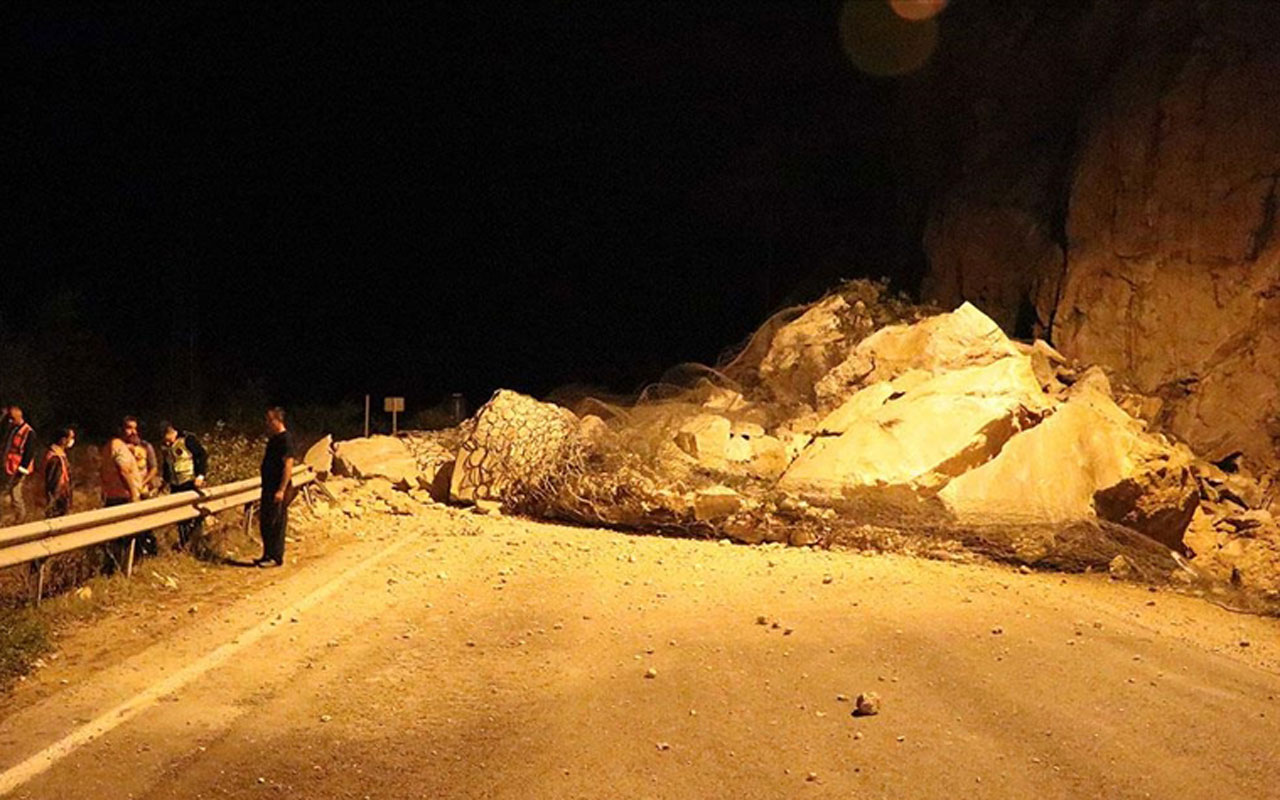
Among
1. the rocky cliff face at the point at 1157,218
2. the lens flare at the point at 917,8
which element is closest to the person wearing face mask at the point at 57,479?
the rocky cliff face at the point at 1157,218

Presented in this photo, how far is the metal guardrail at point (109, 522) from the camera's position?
304 inches

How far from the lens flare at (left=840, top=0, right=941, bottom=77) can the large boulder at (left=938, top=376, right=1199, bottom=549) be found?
1353 cm

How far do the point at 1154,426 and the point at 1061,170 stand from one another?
20.4 ft

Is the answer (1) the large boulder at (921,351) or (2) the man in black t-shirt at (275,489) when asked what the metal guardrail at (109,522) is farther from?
(1) the large boulder at (921,351)

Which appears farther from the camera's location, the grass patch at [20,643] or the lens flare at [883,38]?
the lens flare at [883,38]

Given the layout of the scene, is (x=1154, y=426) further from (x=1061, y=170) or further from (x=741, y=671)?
(x=741, y=671)

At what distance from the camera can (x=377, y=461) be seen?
16.2m

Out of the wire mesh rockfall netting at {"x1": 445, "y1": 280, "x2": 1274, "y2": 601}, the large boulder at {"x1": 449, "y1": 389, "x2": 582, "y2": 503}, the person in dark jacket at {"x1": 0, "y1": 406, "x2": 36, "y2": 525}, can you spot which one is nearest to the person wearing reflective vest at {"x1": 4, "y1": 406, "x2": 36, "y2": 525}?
the person in dark jacket at {"x1": 0, "y1": 406, "x2": 36, "y2": 525}

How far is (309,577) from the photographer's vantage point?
9.91 m

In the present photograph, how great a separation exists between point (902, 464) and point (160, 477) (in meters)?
8.57

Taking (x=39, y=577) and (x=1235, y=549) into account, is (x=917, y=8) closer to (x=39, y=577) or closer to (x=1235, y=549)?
(x=1235, y=549)

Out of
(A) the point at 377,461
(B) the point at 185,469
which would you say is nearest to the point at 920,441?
(A) the point at 377,461

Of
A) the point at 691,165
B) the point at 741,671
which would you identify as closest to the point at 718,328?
the point at 691,165

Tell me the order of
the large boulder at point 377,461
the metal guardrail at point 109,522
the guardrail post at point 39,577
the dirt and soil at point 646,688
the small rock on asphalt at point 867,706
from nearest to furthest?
1. the dirt and soil at point 646,688
2. the small rock on asphalt at point 867,706
3. the metal guardrail at point 109,522
4. the guardrail post at point 39,577
5. the large boulder at point 377,461
